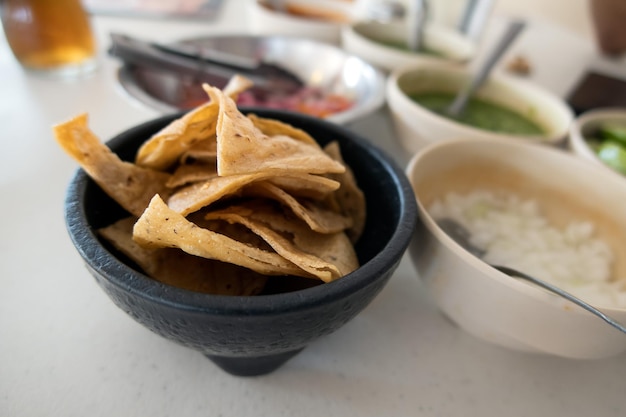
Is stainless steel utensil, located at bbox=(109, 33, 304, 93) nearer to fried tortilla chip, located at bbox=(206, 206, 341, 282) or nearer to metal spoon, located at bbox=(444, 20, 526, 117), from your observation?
metal spoon, located at bbox=(444, 20, 526, 117)

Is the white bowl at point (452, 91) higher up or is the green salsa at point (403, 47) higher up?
the white bowl at point (452, 91)

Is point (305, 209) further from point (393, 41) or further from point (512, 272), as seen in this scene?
point (393, 41)

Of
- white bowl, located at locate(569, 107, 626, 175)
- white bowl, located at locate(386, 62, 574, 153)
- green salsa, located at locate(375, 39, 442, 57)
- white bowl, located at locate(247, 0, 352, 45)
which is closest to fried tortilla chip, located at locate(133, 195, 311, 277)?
white bowl, located at locate(386, 62, 574, 153)

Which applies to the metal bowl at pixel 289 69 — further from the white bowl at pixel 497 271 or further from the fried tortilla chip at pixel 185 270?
the fried tortilla chip at pixel 185 270

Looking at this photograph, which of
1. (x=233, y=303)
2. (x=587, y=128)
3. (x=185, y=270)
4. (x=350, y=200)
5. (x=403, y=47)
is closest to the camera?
Answer: (x=233, y=303)

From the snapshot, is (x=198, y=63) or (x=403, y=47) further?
(x=403, y=47)

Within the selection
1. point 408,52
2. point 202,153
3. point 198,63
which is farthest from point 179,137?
point 408,52

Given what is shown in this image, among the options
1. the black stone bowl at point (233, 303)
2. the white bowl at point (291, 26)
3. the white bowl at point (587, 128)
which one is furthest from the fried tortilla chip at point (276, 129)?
the white bowl at point (291, 26)
